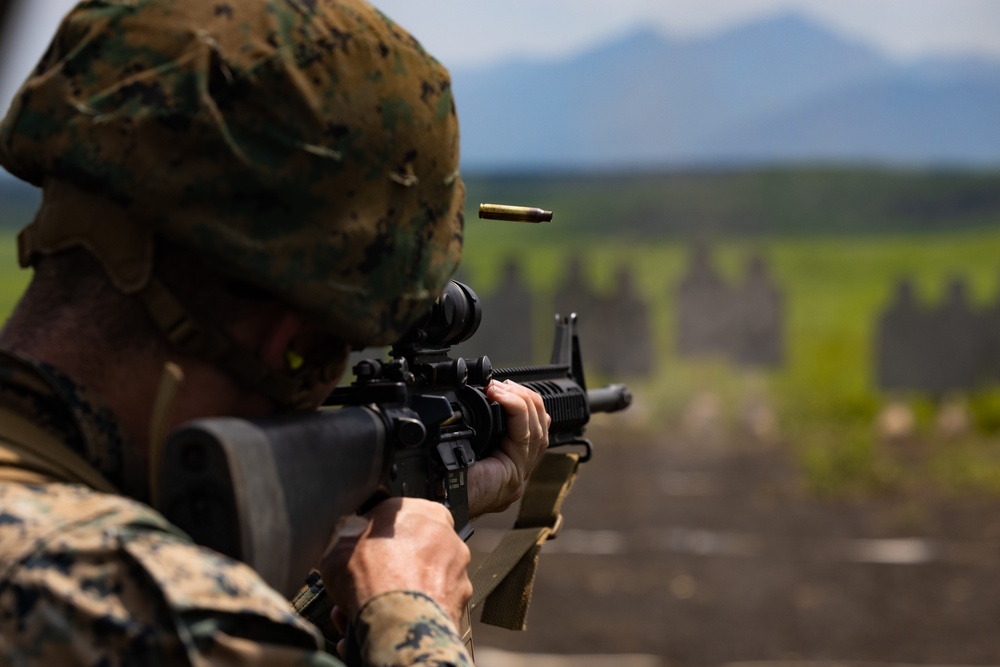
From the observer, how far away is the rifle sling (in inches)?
145

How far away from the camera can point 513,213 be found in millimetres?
3215

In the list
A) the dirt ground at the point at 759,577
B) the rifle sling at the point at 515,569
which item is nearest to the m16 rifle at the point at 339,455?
the rifle sling at the point at 515,569

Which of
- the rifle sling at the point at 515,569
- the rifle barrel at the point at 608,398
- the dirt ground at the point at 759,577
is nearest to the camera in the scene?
the rifle sling at the point at 515,569

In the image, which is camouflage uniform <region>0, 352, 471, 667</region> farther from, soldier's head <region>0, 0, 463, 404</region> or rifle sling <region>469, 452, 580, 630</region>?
rifle sling <region>469, 452, 580, 630</region>

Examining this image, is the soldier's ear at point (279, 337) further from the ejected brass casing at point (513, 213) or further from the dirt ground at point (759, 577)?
the dirt ground at point (759, 577)

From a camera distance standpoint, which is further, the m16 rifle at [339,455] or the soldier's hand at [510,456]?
the soldier's hand at [510,456]

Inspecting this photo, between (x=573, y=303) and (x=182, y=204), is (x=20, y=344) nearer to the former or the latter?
(x=182, y=204)

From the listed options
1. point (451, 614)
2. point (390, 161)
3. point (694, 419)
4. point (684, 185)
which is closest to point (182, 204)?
point (390, 161)

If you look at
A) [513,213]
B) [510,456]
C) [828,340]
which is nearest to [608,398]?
[510,456]

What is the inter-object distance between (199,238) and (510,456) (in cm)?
162

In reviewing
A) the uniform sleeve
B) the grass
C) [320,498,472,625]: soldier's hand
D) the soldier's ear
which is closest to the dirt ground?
the grass

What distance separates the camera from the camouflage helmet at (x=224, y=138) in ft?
6.45

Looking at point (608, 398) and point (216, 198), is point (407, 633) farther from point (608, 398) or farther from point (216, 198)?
point (608, 398)

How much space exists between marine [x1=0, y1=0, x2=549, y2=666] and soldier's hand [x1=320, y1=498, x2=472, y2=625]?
0.15 feet
